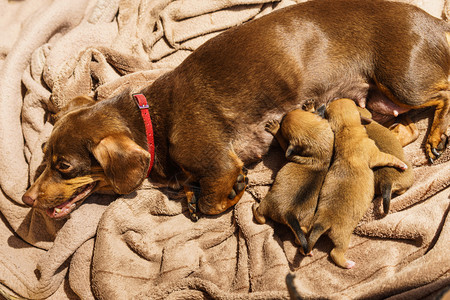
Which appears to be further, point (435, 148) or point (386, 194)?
point (435, 148)

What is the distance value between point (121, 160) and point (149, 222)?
62 centimetres

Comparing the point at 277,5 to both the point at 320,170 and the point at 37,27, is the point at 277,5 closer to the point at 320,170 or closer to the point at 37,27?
the point at 320,170

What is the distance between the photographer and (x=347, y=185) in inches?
87.9

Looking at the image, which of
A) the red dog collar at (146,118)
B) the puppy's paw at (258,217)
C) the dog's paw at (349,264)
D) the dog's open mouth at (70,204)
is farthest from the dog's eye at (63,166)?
the dog's paw at (349,264)

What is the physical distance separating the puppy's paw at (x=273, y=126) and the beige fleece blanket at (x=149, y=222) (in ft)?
0.92

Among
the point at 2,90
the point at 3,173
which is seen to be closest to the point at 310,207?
the point at 3,173

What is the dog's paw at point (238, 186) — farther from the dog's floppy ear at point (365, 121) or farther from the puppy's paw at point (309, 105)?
the dog's floppy ear at point (365, 121)

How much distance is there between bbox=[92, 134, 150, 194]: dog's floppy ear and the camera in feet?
7.96

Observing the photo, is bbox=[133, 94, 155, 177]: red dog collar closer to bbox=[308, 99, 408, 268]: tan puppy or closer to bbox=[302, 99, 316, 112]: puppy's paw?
bbox=[302, 99, 316, 112]: puppy's paw

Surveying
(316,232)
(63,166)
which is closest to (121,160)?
(63,166)

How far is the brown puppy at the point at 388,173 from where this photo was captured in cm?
228

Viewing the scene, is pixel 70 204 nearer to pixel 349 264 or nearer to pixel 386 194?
pixel 349 264

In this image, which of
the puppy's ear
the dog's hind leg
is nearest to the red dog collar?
the puppy's ear

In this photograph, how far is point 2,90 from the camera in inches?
134
